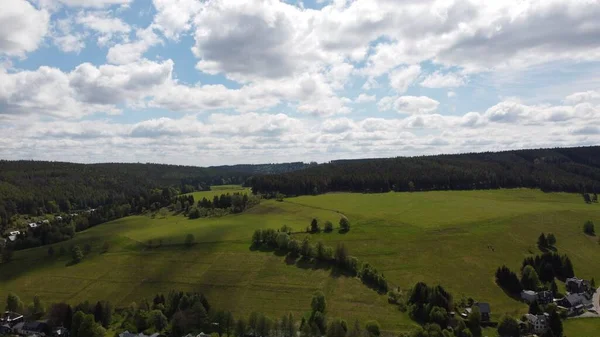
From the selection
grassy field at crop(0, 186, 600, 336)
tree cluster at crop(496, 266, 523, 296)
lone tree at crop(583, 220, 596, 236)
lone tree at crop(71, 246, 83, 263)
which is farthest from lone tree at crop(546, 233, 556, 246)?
lone tree at crop(71, 246, 83, 263)

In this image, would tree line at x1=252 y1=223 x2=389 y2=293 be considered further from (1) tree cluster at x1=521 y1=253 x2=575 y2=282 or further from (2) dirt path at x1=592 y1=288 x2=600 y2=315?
(2) dirt path at x1=592 y1=288 x2=600 y2=315

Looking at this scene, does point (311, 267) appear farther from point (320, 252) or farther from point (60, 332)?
point (60, 332)

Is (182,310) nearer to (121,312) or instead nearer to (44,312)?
(121,312)

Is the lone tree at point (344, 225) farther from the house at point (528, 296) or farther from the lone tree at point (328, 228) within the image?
the house at point (528, 296)

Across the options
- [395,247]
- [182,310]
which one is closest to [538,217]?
[395,247]

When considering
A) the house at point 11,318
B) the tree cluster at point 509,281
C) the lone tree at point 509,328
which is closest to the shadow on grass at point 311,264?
the tree cluster at point 509,281
